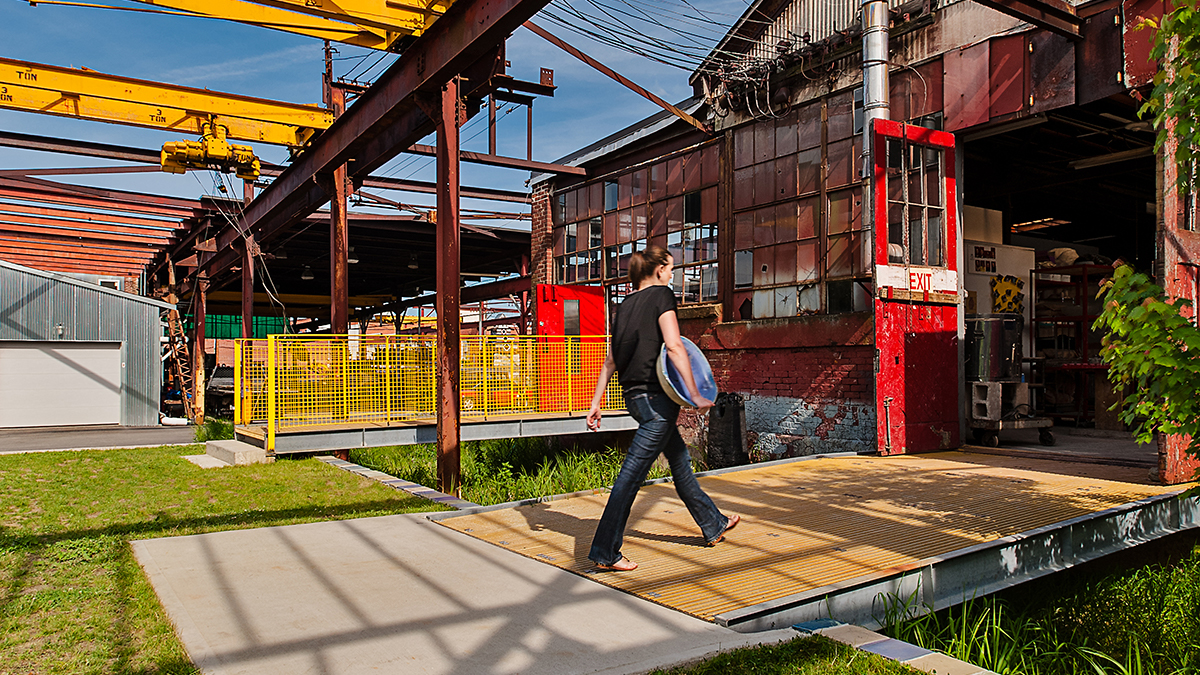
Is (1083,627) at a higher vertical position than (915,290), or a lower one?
lower

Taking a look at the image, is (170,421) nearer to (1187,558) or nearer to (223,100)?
(223,100)

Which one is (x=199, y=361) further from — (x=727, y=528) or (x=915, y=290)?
(x=727, y=528)

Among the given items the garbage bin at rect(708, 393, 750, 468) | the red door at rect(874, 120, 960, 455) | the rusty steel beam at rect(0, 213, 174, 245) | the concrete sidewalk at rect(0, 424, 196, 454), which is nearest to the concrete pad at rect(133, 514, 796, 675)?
the red door at rect(874, 120, 960, 455)

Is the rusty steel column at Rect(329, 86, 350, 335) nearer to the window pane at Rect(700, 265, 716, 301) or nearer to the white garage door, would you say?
the window pane at Rect(700, 265, 716, 301)

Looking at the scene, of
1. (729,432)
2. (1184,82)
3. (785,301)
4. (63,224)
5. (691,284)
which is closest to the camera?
(1184,82)

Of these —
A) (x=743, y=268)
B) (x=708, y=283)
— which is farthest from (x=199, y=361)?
(x=743, y=268)

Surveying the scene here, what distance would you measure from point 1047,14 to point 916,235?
9.70ft

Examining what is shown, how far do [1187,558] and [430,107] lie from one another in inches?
335

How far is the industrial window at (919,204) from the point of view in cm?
1057

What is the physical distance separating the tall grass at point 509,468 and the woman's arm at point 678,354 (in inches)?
180

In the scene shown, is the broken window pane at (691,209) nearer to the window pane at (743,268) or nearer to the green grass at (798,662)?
the window pane at (743,268)

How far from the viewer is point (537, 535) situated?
554 centimetres

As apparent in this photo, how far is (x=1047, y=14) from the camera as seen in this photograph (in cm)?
895

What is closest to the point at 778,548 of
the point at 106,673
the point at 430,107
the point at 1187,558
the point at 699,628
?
the point at 699,628
